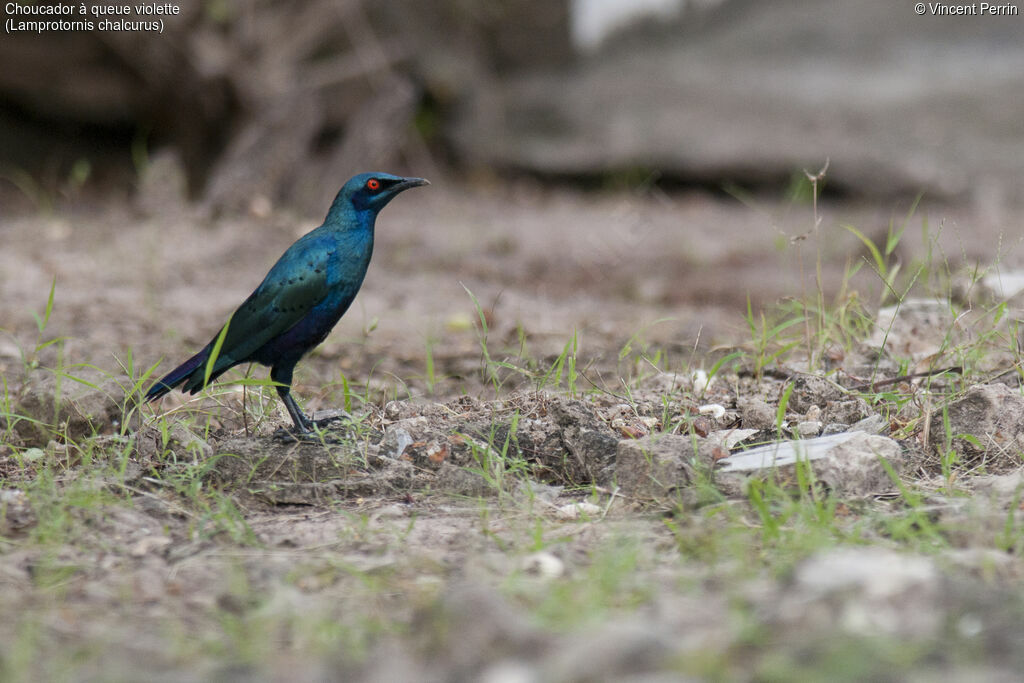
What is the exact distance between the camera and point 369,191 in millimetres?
3062

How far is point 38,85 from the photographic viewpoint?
7.77 meters

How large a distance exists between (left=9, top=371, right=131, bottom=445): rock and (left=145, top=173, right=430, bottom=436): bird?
0.17 meters

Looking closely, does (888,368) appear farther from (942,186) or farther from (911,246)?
(942,186)

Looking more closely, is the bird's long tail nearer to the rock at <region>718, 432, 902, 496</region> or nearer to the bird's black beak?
the bird's black beak

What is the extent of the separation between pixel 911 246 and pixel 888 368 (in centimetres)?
245

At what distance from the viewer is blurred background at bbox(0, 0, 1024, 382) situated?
249 inches

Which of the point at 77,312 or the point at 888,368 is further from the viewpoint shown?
the point at 77,312

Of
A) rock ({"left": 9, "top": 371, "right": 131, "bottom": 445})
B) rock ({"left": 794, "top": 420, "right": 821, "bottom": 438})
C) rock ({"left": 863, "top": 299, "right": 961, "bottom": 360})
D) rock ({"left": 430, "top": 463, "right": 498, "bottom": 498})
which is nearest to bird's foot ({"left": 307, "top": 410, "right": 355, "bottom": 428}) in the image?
rock ({"left": 430, "top": 463, "right": 498, "bottom": 498})

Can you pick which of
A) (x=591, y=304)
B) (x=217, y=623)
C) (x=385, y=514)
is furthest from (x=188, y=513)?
(x=591, y=304)

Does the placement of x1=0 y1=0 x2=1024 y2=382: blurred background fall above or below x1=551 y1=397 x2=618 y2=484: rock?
above

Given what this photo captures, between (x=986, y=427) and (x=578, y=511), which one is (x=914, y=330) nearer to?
(x=986, y=427)

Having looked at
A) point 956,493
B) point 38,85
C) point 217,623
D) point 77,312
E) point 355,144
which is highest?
point 38,85

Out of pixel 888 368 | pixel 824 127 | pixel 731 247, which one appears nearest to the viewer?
pixel 888 368

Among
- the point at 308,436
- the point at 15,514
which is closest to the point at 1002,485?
the point at 308,436
